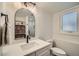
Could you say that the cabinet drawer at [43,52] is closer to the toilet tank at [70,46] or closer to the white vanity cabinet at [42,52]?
the white vanity cabinet at [42,52]

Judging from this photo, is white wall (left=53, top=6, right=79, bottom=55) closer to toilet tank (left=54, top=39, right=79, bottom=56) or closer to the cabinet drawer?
toilet tank (left=54, top=39, right=79, bottom=56)

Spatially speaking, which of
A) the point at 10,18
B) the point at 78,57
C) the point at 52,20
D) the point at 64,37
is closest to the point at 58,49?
the point at 64,37

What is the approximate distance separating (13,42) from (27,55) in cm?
27

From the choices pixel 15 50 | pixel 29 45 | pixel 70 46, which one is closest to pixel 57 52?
pixel 70 46

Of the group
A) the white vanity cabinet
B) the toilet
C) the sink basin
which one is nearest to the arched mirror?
the sink basin

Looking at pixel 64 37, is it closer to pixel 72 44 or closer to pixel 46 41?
pixel 72 44

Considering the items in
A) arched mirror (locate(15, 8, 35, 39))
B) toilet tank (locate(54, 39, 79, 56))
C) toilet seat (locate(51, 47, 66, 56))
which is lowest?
toilet seat (locate(51, 47, 66, 56))

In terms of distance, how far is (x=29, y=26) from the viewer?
1.26 m

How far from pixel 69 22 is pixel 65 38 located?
238 mm

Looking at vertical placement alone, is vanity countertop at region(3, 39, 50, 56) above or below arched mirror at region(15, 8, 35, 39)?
→ below

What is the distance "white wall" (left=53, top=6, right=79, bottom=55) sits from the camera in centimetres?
120

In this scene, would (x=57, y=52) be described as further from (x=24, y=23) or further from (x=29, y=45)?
(x=24, y=23)

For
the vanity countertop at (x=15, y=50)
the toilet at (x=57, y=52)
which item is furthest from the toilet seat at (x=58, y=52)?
the vanity countertop at (x=15, y=50)

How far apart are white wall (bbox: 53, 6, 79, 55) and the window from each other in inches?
2.3
